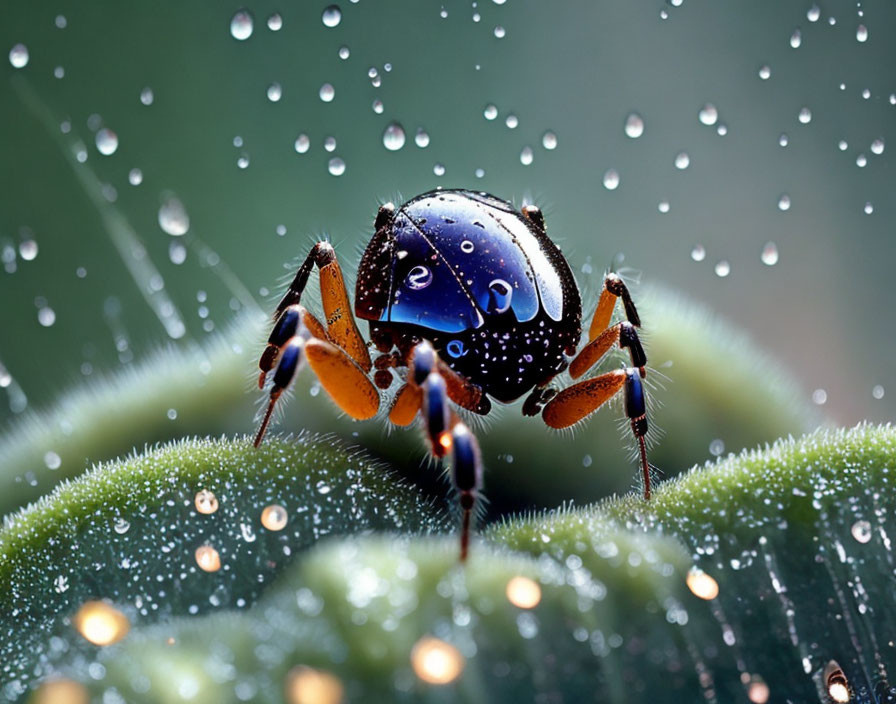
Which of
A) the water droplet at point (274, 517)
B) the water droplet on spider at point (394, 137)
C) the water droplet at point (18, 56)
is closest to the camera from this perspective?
the water droplet at point (274, 517)

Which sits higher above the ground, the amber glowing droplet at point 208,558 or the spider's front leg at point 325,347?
the spider's front leg at point 325,347

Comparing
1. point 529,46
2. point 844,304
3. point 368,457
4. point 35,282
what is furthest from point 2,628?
point 844,304

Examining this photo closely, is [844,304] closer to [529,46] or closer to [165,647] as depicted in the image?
[529,46]

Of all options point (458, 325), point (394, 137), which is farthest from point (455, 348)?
point (394, 137)

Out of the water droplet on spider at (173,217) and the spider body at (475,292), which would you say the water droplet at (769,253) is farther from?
the water droplet on spider at (173,217)

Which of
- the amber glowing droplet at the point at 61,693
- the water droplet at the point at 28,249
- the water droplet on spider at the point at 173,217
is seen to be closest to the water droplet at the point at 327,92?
the water droplet on spider at the point at 173,217

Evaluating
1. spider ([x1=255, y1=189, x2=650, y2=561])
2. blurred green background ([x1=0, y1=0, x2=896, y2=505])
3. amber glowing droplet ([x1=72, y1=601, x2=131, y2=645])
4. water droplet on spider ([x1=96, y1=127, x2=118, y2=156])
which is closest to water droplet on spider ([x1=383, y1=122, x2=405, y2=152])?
blurred green background ([x1=0, y1=0, x2=896, y2=505])
